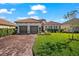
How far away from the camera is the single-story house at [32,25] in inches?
781

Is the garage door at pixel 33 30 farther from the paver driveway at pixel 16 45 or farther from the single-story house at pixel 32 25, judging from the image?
the paver driveway at pixel 16 45

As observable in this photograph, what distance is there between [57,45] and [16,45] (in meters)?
1.26

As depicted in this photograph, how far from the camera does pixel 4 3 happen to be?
19531 millimetres

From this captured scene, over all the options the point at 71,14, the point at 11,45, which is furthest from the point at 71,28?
the point at 11,45

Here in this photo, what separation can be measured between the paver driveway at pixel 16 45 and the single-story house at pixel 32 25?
215 millimetres

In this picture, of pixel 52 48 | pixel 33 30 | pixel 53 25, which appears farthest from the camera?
pixel 33 30

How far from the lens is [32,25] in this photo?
65.6 feet

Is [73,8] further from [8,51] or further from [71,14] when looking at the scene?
[8,51]

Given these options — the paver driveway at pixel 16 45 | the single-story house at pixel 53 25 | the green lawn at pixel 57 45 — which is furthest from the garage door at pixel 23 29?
the single-story house at pixel 53 25

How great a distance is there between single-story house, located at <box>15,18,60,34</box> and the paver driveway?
0.22 meters

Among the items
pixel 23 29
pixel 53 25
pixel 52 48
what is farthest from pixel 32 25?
pixel 52 48

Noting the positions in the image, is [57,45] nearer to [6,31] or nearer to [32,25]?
[32,25]

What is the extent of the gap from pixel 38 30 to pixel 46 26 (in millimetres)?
284

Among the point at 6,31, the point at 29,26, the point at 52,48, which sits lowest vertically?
the point at 52,48
